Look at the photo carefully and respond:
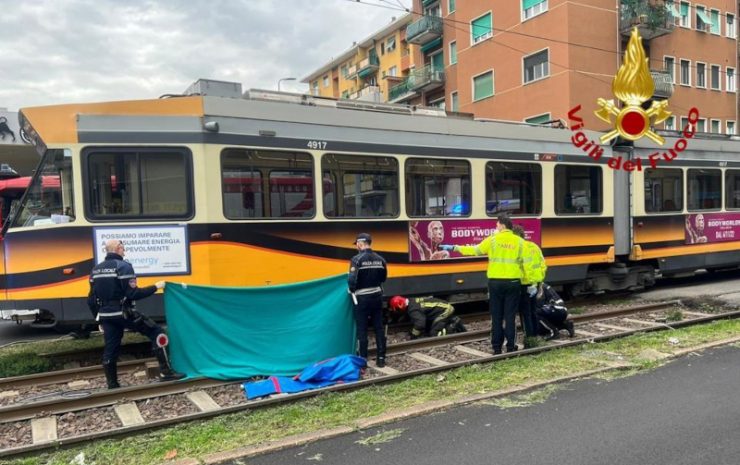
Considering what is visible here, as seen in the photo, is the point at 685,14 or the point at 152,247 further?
the point at 685,14

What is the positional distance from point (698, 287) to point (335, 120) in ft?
30.8

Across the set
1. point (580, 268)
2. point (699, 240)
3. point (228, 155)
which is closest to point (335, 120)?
point (228, 155)

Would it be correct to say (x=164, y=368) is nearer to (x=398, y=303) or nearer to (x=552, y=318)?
(x=398, y=303)

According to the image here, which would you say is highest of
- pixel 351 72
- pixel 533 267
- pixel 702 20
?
pixel 351 72

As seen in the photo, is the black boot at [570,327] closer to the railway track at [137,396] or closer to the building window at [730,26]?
the railway track at [137,396]

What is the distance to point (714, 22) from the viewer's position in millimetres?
30453

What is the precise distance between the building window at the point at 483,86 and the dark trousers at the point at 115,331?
88.7ft

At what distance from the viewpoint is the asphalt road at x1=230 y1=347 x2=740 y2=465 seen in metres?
3.93

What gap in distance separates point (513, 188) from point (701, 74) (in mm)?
26474

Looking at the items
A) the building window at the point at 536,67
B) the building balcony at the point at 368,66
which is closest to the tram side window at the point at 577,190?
the building window at the point at 536,67

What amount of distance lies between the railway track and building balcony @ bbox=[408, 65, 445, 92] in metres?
29.7

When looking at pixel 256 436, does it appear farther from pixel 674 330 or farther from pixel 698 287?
pixel 698 287

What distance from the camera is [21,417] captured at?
5.05m

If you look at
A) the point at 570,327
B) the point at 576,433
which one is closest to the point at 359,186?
the point at 570,327
